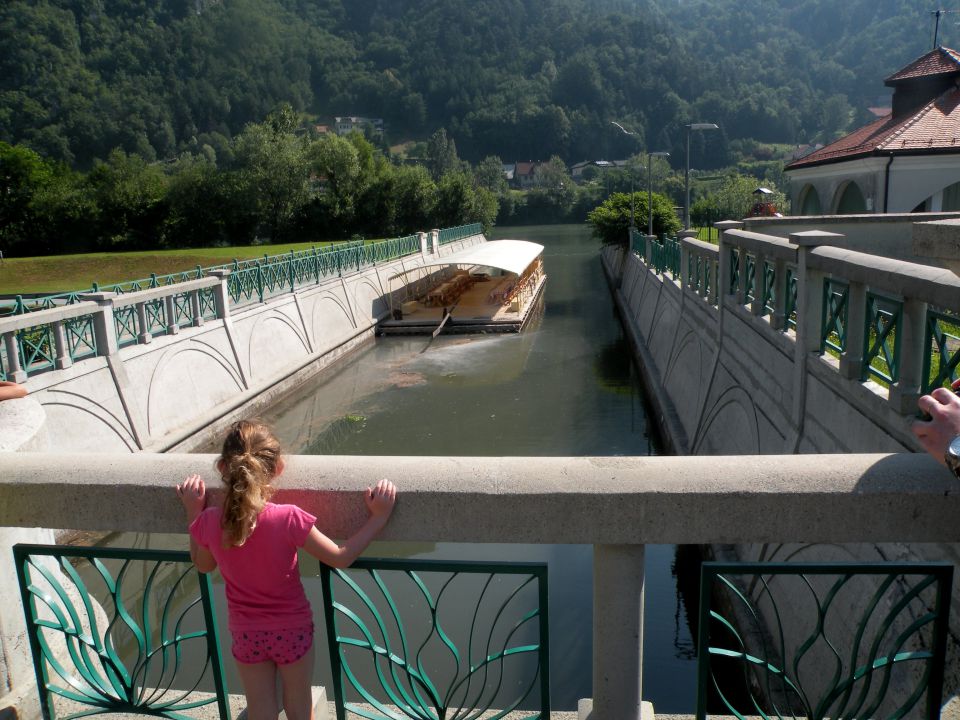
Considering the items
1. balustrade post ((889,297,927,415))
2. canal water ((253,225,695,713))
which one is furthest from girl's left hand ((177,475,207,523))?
canal water ((253,225,695,713))

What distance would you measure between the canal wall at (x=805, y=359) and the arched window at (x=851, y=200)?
9.38 m

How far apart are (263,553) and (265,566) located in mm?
56

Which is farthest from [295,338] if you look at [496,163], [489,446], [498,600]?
[496,163]

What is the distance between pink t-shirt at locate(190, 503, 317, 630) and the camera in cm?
232

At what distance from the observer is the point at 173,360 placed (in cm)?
1673

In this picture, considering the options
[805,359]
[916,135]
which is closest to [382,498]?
[805,359]

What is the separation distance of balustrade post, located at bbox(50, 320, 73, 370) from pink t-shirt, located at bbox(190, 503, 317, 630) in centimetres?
1242

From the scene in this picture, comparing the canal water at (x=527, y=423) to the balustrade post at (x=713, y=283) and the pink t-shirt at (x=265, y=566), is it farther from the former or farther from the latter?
the balustrade post at (x=713, y=283)

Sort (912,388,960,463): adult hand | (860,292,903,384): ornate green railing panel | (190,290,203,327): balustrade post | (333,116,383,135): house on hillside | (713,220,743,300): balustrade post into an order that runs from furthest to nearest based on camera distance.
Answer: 1. (333,116,383,135): house on hillside
2. (190,290,203,327): balustrade post
3. (713,220,743,300): balustrade post
4. (860,292,903,384): ornate green railing panel
5. (912,388,960,463): adult hand

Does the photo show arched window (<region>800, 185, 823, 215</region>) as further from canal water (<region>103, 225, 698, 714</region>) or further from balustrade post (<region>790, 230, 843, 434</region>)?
balustrade post (<region>790, 230, 843, 434</region>)

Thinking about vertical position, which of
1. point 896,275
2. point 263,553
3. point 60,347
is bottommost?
point 60,347

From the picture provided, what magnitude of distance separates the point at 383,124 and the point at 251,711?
201 meters

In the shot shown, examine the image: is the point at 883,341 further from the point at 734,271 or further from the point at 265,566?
the point at 734,271

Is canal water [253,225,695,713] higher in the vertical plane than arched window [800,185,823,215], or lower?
lower
